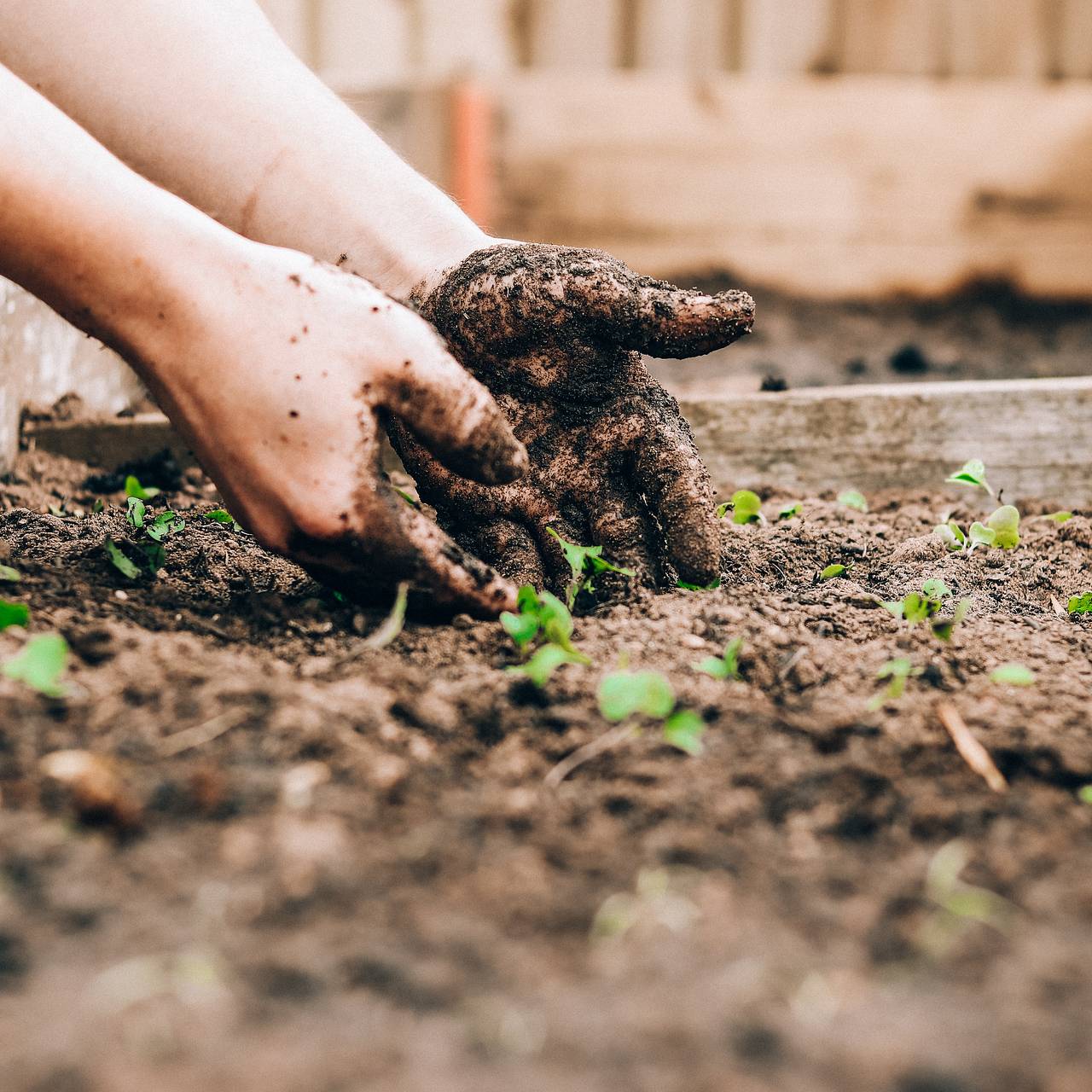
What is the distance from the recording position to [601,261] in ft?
4.85

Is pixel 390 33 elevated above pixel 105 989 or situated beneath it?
elevated above

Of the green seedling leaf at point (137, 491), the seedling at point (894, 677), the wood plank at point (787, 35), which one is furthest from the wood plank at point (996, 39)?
the seedling at point (894, 677)

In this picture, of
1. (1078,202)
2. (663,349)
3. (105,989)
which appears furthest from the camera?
(1078,202)

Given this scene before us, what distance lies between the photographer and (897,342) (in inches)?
150

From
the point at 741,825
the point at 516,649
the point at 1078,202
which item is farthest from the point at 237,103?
the point at 1078,202

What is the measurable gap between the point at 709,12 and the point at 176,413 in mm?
3636

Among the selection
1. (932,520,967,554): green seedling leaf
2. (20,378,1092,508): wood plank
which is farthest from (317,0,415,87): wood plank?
(932,520,967,554): green seedling leaf

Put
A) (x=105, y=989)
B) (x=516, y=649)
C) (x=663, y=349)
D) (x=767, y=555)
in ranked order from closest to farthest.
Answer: (x=105, y=989) → (x=516, y=649) → (x=663, y=349) → (x=767, y=555)

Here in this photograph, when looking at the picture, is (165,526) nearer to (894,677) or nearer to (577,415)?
(577,415)

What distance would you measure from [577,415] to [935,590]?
1.93 feet

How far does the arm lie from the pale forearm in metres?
0.43

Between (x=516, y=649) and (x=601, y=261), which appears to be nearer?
(x=516, y=649)

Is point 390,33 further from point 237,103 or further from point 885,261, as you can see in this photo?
point 237,103

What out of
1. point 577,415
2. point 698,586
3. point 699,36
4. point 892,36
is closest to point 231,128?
point 577,415
